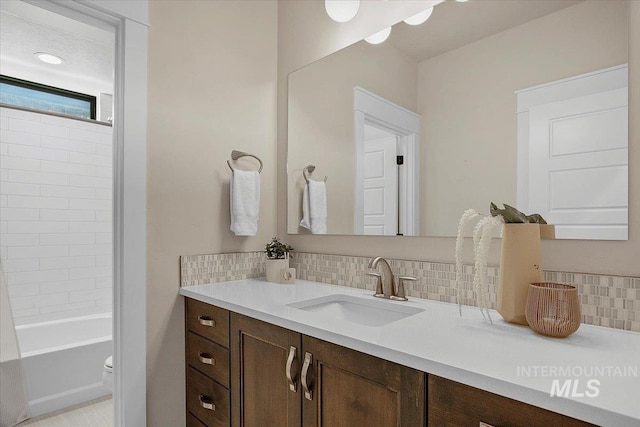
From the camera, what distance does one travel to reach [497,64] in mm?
1315

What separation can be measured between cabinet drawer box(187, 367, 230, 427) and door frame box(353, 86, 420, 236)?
916 millimetres

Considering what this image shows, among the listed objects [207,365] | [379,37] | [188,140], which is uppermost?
[379,37]

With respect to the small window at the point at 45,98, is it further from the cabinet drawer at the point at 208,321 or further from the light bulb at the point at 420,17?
the light bulb at the point at 420,17

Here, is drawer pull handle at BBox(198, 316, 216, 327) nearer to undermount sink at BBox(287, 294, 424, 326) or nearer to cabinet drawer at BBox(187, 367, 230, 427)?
cabinet drawer at BBox(187, 367, 230, 427)

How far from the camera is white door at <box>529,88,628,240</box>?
1077 mm

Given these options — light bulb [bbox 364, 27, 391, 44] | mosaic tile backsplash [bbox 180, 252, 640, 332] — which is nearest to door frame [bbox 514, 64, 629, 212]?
mosaic tile backsplash [bbox 180, 252, 640, 332]

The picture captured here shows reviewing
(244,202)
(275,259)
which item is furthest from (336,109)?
(275,259)

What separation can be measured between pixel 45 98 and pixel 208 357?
115 inches

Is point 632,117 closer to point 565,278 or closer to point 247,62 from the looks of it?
point 565,278

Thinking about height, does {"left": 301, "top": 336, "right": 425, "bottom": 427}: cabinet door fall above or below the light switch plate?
below

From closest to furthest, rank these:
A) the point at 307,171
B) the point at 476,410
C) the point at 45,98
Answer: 1. the point at 476,410
2. the point at 307,171
3. the point at 45,98

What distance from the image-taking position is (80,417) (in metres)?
→ 2.21

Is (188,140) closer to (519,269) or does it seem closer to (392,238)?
(392,238)

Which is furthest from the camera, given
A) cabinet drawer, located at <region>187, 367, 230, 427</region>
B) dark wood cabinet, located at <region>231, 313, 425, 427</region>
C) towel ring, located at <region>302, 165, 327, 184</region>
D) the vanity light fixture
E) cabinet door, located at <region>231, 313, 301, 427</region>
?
towel ring, located at <region>302, 165, 327, 184</region>
